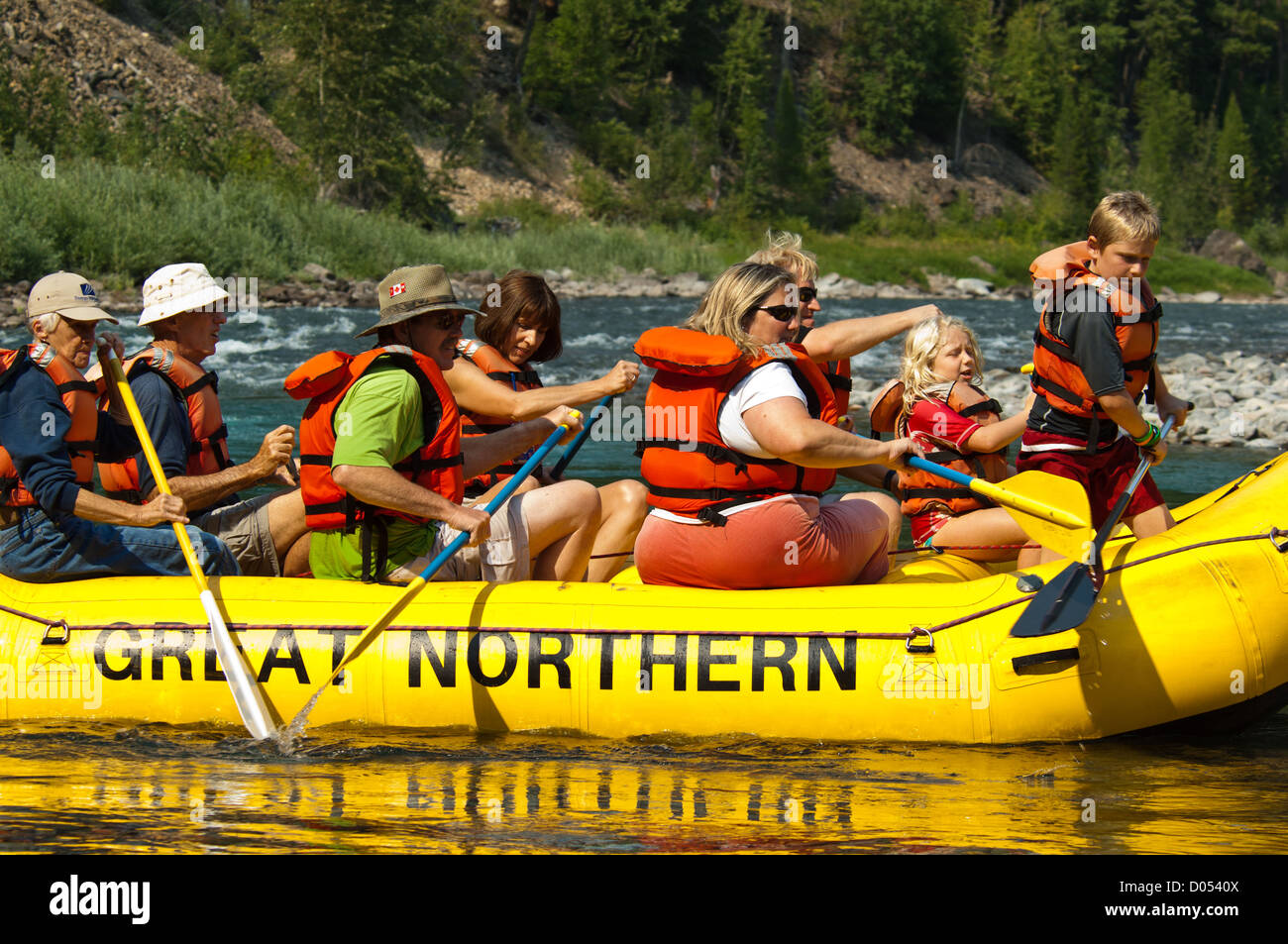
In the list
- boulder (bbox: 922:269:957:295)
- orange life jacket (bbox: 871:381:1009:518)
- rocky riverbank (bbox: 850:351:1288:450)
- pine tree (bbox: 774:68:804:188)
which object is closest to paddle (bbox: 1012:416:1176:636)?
orange life jacket (bbox: 871:381:1009:518)

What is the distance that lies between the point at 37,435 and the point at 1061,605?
308 centimetres

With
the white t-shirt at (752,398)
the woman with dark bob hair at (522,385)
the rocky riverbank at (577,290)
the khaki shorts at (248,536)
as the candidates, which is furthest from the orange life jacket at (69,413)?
the rocky riverbank at (577,290)

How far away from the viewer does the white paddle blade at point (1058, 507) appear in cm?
414

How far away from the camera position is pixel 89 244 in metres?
20.1

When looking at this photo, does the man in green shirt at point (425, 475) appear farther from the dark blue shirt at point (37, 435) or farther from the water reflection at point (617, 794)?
the dark blue shirt at point (37, 435)

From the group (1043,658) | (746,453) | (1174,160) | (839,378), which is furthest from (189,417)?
(1174,160)

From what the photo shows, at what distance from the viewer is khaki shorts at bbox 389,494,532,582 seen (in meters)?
4.58

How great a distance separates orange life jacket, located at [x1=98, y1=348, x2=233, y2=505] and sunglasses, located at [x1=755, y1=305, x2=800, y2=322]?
1894 mm

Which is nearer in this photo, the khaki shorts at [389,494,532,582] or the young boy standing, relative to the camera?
the young boy standing

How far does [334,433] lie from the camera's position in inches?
169

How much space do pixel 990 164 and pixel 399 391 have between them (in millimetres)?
50399

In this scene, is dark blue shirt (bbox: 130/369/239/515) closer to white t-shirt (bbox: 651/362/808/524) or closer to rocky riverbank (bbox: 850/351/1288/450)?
white t-shirt (bbox: 651/362/808/524)

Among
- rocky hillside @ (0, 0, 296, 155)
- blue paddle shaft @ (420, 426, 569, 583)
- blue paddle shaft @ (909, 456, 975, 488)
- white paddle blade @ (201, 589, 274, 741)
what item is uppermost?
rocky hillside @ (0, 0, 296, 155)
